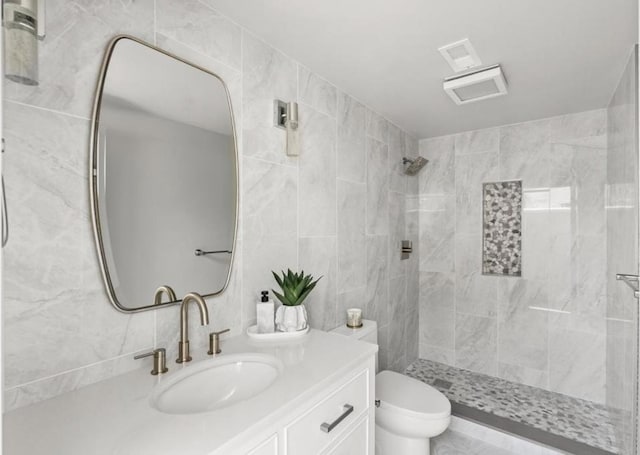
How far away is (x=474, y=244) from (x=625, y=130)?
1414 mm

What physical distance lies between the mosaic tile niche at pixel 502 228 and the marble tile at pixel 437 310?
39cm

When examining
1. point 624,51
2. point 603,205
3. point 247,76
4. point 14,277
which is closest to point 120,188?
point 14,277

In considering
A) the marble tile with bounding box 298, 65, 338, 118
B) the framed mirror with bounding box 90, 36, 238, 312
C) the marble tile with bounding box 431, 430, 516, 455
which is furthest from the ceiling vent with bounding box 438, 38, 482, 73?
the marble tile with bounding box 431, 430, 516, 455

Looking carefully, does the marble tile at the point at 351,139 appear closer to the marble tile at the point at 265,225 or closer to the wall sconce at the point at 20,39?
the marble tile at the point at 265,225

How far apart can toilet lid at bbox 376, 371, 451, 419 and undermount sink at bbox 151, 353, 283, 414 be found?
935 mm

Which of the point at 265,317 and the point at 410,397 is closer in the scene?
the point at 265,317

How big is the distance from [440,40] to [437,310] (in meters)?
2.43

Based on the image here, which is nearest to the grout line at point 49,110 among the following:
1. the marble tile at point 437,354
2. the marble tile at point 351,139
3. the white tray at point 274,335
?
the white tray at point 274,335

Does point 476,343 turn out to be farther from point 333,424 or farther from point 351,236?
point 333,424

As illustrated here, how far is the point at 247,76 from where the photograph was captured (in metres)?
1.56

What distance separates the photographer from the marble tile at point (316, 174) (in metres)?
1.89

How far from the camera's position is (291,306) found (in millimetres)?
1520

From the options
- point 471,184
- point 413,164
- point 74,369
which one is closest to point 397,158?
point 413,164

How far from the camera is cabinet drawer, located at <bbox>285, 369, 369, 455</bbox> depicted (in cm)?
97
